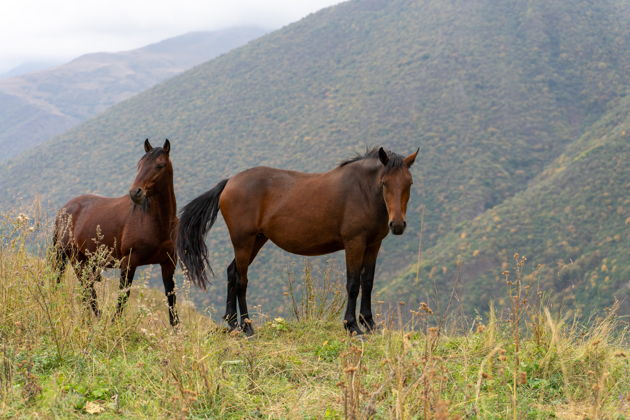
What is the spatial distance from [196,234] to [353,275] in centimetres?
191

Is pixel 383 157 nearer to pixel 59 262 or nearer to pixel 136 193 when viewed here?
pixel 136 193

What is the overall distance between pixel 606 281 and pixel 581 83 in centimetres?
3752

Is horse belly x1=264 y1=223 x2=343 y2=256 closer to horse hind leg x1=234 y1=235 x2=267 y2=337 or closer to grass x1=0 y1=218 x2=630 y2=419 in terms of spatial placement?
horse hind leg x1=234 y1=235 x2=267 y2=337

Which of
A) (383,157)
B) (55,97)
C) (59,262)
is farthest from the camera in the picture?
(55,97)

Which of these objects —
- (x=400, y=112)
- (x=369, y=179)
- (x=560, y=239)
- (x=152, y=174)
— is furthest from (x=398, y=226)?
(x=400, y=112)

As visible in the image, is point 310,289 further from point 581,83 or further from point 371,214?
point 581,83

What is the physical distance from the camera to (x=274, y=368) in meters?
4.75

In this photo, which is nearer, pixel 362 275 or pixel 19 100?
pixel 362 275

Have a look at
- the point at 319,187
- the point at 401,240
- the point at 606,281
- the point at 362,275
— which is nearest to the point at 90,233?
the point at 319,187

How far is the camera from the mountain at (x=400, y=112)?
4122 cm

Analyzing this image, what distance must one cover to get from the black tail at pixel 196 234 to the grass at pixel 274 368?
0.89 meters

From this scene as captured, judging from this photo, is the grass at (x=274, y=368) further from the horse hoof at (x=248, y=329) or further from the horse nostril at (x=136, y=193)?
the horse nostril at (x=136, y=193)

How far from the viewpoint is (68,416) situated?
373cm

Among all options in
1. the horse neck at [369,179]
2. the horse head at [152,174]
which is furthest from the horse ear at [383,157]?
the horse head at [152,174]
